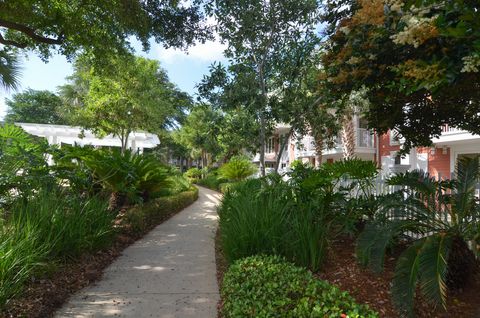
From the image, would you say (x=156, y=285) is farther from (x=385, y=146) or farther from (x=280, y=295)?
(x=385, y=146)

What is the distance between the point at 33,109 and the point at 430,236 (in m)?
57.2

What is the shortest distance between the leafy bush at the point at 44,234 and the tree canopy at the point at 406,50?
362 centimetres

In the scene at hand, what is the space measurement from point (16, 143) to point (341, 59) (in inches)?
238

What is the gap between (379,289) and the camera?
3643mm

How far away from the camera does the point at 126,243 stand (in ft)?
21.8

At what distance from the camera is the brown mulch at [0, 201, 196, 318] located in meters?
3.41

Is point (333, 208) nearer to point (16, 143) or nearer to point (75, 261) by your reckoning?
point (75, 261)

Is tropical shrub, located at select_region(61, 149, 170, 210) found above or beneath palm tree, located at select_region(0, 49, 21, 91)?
beneath

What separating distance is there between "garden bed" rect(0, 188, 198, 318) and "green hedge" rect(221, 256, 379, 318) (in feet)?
5.84

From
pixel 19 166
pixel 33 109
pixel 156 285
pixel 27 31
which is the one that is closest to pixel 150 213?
pixel 19 166

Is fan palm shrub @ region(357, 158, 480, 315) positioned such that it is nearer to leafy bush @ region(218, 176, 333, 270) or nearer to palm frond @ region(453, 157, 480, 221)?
palm frond @ region(453, 157, 480, 221)

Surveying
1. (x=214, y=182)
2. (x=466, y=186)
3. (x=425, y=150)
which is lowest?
(x=214, y=182)

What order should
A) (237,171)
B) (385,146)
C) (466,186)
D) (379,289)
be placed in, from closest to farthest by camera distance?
1. (379,289)
2. (466,186)
3. (385,146)
4. (237,171)

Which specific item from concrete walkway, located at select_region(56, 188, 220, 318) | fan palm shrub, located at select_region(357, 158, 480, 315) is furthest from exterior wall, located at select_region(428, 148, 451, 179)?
fan palm shrub, located at select_region(357, 158, 480, 315)
